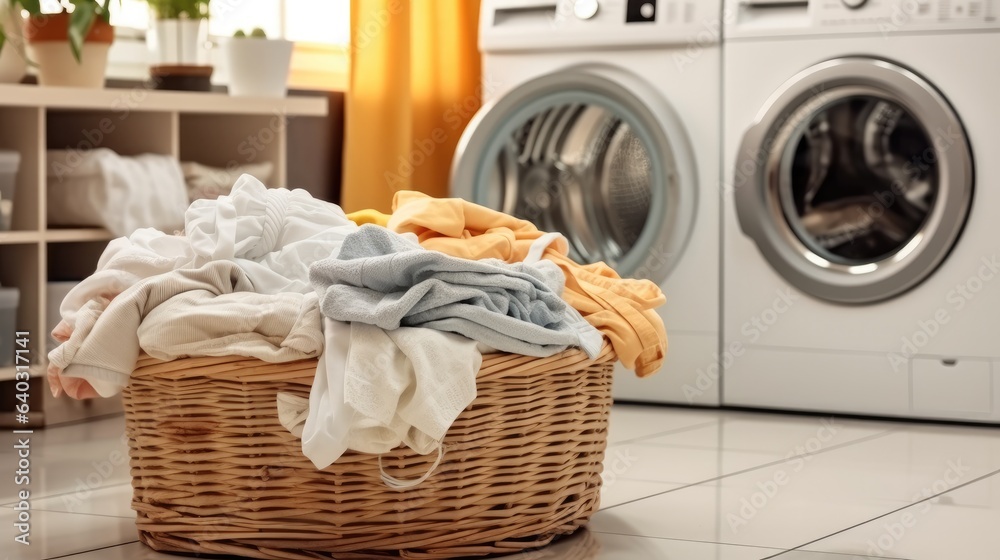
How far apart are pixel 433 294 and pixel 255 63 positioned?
1475 millimetres

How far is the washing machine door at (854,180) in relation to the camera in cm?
242

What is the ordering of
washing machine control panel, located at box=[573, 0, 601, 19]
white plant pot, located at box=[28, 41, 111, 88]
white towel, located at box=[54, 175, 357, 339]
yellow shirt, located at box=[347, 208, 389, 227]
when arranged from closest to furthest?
white towel, located at box=[54, 175, 357, 339]
yellow shirt, located at box=[347, 208, 389, 227]
white plant pot, located at box=[28, 41, 111, 88]
washing machine control panel, located at box=[573, 0, 601, 19]

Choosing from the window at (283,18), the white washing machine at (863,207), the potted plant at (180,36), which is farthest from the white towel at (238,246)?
the window at (283,18)

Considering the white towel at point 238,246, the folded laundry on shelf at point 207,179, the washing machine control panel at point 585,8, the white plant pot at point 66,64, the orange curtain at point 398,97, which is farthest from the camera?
the orange curtain at point 398,97

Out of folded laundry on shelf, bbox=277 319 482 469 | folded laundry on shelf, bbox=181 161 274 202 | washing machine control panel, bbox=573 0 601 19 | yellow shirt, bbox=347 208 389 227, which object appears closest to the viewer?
folded laundry on shelf, bbox=277 319 482 469

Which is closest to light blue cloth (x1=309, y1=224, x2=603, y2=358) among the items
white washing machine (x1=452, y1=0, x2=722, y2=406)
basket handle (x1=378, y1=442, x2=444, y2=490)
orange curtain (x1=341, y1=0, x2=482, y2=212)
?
basket handle (x1=378, y1=442, x2=444, y2=490)

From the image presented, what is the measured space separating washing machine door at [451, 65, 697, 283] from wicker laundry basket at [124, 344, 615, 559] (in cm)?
116

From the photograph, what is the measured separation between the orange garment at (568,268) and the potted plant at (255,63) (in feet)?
3.52

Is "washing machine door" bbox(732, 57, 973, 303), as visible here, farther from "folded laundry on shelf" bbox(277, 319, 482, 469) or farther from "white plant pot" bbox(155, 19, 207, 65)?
"folded laundry on shelf" bbox(277, 319, 482, 469)

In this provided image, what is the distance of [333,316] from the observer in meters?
1.37

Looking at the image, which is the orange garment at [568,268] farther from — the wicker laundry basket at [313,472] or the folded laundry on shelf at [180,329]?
the folded laundry on shelf at [180,329]

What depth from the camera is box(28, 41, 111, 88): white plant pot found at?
7.96 feet

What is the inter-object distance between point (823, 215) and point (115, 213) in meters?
1.40

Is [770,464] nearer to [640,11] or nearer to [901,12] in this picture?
[901,12]
